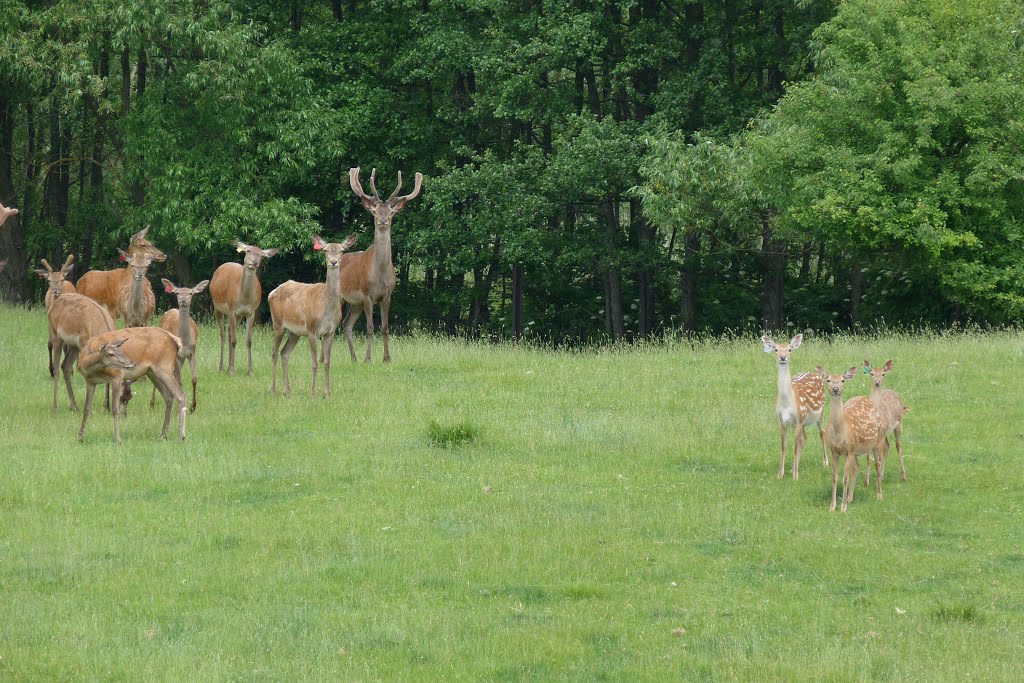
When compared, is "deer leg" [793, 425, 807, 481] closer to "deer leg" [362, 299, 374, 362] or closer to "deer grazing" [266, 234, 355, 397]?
"deer grazing" [266, 234, 355, 397]

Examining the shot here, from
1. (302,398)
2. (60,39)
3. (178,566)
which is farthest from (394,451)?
(60,39)

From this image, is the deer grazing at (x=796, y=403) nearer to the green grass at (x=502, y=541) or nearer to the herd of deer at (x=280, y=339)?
the herd of deer at (x=280, y=339)

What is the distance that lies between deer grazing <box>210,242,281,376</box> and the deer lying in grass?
9.50m

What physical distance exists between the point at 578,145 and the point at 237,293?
11.2m

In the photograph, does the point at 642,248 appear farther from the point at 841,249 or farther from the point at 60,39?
the point at 60,39

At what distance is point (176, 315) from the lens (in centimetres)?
1764

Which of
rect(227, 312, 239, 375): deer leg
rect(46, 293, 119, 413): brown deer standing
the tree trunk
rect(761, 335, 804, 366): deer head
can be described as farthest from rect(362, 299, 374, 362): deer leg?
the tree trunk

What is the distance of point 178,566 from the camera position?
34.6ft

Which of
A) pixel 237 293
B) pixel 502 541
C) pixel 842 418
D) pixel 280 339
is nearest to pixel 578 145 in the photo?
pixel 237 293

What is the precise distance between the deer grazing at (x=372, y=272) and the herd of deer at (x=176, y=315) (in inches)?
0.6

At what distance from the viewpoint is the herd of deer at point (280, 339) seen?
12.8m

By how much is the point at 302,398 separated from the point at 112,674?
9.37m

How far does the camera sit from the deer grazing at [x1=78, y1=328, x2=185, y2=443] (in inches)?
574

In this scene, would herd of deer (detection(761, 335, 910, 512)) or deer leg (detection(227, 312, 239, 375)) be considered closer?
herd of deer (detection(761, 335, 910, 512))
